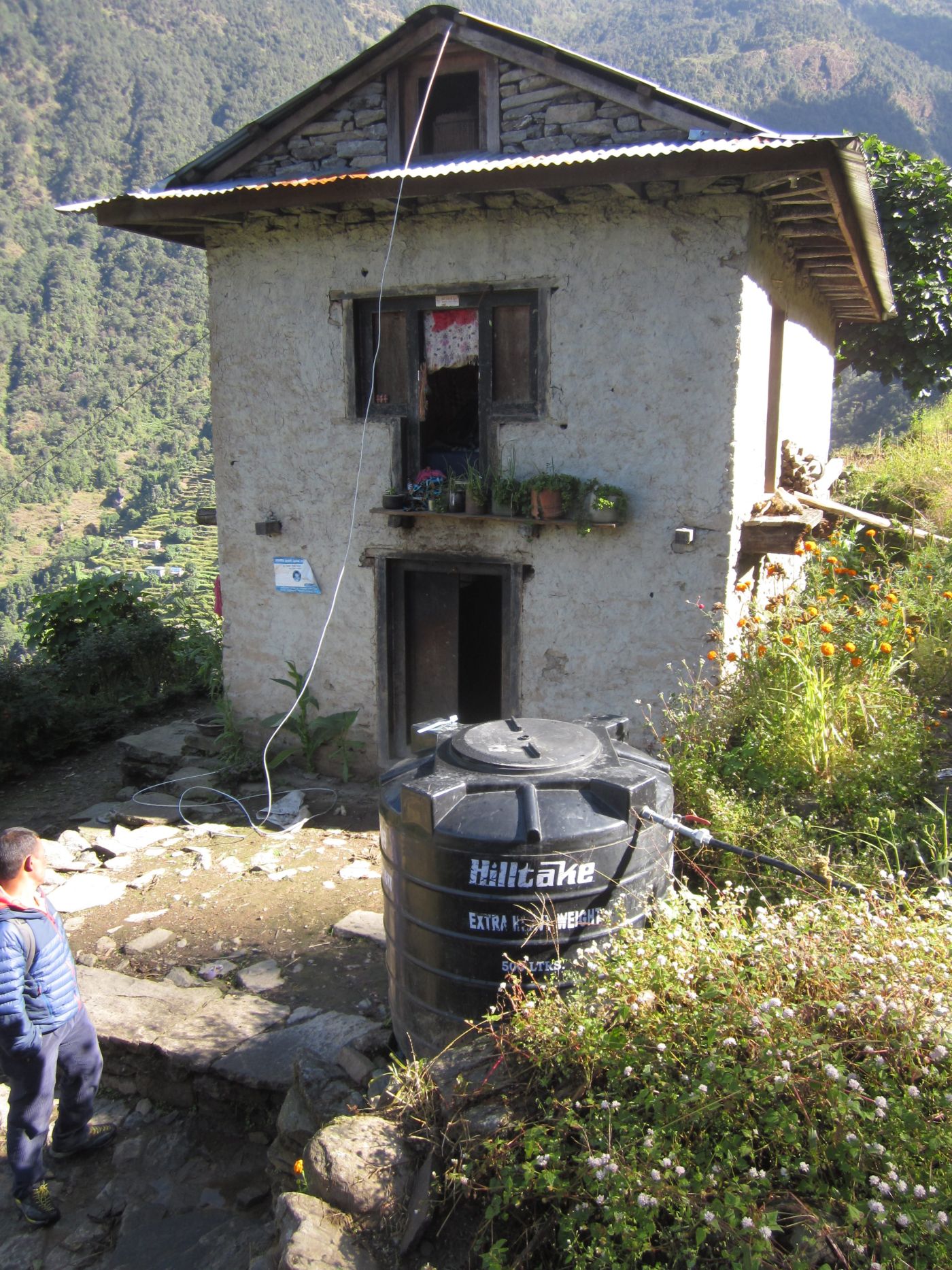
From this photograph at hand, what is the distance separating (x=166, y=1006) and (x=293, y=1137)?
156 centimetres

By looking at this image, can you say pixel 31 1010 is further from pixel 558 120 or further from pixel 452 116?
pixel 452 116

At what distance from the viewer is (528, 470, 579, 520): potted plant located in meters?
6.96

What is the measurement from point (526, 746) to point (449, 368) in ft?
16.1

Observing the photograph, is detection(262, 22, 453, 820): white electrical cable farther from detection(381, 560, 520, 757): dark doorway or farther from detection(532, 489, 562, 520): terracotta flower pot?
detection(532, 489, 562, 520): terracotta flower pot

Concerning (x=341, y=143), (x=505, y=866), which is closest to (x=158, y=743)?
(x=341, y=143)

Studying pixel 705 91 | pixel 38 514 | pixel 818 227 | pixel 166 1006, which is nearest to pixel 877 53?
pixel 705 91

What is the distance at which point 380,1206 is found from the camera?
2857 mm

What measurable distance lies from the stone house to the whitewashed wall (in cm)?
2

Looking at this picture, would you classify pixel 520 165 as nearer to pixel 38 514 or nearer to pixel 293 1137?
pixel 293 1137

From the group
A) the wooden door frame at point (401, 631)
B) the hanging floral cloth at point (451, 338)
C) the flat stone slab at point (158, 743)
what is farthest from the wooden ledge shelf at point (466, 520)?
the flat stone slab at point (158, 743)

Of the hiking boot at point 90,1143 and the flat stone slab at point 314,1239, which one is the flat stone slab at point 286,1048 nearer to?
the hiking boot at point 90,1143

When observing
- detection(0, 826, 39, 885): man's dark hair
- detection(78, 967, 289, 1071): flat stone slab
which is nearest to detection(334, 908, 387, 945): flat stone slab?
detection(78, 967, 289, 1071): flat stone slab

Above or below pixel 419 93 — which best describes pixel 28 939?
below

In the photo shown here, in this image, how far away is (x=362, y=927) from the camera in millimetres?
5711
